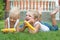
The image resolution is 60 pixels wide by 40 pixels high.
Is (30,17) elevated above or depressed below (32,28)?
above

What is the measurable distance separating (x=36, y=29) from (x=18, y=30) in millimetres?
408

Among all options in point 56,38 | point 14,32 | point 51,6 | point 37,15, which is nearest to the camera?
point 56,38

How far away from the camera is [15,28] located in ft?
18.7

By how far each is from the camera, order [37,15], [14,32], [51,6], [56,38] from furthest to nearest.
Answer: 1. [51,6]
2. [37,15]
3. [14,32]
4. [56,38]

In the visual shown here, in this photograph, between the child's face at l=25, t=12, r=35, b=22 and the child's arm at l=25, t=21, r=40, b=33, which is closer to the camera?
the child's arm at l=25, t=21, r=40, b=33

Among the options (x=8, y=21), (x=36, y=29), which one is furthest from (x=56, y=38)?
(x=8, y=21)

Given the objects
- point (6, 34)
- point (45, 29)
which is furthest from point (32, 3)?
point (6, 34)

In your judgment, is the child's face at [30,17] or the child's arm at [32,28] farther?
the child's face at [30,17]

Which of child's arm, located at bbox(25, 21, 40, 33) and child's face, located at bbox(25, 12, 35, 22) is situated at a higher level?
child's face, located at bbox(25, 12, 35, 22)

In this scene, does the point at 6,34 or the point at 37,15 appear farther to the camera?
the point at 37,15

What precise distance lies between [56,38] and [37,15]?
1.07 meters

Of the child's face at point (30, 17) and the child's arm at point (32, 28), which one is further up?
the child's face at point (30, 17)

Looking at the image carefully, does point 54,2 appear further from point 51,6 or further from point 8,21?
point 8,21

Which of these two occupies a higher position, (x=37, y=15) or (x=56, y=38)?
(x=37, y=15)
